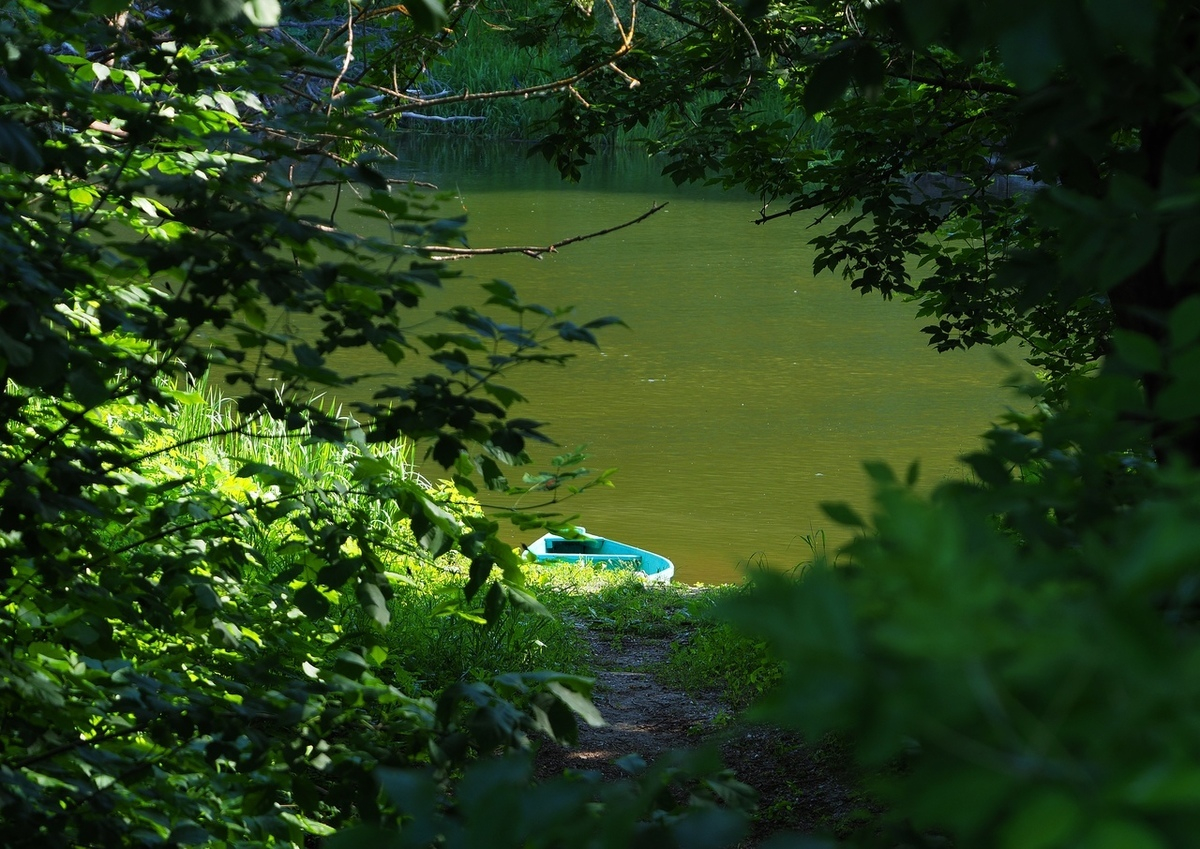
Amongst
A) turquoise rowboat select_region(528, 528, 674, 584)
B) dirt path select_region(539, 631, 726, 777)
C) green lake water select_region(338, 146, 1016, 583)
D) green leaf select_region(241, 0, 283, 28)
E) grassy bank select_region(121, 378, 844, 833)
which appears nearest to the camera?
green leaf select_region(241, 0, 283, 28)

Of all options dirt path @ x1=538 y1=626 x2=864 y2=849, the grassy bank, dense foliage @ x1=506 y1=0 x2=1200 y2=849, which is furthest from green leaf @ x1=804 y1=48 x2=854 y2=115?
dirt path @ x1=538 y1=626 x2=864 y2=849

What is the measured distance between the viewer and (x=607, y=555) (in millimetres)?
7465

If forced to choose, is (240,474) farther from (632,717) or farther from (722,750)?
(632,717)

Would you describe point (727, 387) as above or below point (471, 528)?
below

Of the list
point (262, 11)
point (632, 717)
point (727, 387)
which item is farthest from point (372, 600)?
point (727, 387)

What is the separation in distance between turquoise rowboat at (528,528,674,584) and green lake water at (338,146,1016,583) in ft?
1.54

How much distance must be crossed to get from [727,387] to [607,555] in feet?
16.8

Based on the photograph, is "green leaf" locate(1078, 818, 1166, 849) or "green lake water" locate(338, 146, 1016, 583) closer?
"green leaf" locate(1078, 818, 1166, 849)

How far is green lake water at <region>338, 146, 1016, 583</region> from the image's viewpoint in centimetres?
899

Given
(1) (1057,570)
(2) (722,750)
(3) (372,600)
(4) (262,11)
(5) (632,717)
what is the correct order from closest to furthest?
(1) (1057,570) < (4) (262,11) < (3) (372,600) < (2) (722,750) < (5) (632,717)

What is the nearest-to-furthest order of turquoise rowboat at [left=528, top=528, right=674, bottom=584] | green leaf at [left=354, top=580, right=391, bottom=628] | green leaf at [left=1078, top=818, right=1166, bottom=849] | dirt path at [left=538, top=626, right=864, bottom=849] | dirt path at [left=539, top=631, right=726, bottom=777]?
green leaf at [left=1078, top=818, right=1166, bottom=849], green leaf at [left=354, top=580, right=391, bottom=628], dirt path at [left=538, top=626, right=864, bottom=849], dirt path at [left=539, top=631, right=726, bottom=777], turquoise rowboat at [left=528, top=528, right=674, bottom=584]

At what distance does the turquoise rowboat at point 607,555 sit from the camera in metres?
7.14

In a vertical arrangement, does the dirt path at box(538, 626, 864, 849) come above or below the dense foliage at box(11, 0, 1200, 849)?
below

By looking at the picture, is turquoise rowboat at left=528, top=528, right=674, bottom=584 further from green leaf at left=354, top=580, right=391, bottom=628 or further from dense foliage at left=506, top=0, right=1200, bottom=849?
dense foliage at left=506, top=0, right=1200, bottom=849
